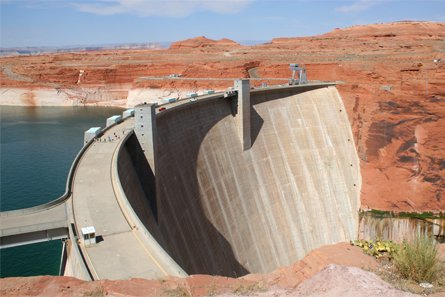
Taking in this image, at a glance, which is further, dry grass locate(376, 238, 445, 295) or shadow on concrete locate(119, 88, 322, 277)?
shadow on concrete locate(119, 88, 322, 277)

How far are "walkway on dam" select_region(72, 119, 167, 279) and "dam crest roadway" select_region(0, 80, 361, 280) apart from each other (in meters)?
0.03

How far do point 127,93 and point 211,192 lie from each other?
48.7 meters

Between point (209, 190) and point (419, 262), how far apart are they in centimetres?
1423

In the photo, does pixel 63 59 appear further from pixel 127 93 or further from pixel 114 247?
pixel 114 247

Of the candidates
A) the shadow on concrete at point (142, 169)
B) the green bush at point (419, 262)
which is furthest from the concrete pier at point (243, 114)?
the green bush at point (419, 262)

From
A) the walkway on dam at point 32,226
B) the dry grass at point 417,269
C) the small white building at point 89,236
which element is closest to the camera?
the dry grass at point 417,269

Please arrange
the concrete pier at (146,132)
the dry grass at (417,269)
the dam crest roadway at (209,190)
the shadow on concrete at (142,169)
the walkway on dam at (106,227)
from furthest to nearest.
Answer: the concrete pier at (146,132), the shadow on concrete at (142,169), the dam crest roadway at (209,190), the walkway on dam at (106,227), the dry grass at (417,269)

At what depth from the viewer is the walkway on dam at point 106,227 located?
10203mm

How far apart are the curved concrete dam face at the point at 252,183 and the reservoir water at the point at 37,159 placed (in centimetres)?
680

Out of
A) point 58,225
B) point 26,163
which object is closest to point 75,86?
point 26,163

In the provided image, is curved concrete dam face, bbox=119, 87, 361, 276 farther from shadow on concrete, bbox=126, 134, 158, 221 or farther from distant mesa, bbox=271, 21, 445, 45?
distant mesa, bbox=271, 21, 445, 45

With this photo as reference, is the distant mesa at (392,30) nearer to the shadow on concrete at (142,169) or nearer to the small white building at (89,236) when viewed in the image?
the shadow on concrete at (142,169)

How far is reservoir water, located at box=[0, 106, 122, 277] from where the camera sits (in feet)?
65.4

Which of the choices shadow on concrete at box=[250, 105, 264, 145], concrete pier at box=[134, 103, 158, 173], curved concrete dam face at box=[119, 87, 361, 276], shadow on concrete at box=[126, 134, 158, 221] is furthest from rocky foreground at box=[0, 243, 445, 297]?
shadow on concrete at box=[250, 105, 264, 145]
